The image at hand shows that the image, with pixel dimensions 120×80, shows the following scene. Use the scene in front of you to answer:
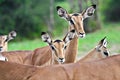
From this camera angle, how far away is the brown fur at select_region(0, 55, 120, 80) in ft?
20.1

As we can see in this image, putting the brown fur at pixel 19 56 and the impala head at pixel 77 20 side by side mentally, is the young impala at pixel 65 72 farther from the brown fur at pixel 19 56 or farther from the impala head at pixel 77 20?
the brown fur at pixel 19 56

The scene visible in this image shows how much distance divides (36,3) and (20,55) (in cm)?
2772

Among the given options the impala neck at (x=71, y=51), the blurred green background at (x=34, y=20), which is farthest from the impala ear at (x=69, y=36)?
the blurred green background at (x=34, y=20)

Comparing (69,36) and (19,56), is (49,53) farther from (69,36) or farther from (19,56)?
(19,56)

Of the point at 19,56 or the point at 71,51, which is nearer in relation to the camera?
the point at 71,51

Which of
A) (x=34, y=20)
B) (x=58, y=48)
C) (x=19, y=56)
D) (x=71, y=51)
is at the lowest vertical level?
(x=34, y=20)

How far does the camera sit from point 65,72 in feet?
20.3

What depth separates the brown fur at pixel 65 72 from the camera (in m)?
6.11

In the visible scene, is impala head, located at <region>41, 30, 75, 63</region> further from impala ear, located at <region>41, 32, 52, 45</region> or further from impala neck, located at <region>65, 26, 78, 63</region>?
impala neck, located at <region>65, 26, 78, 63</region>

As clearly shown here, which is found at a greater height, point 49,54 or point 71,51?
point 71,51

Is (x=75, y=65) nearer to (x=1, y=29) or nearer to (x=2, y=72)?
(x=2, y=72)

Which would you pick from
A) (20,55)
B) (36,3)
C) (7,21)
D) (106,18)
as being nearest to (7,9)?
(7,21)

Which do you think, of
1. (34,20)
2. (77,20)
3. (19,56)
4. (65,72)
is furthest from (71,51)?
(34,20)

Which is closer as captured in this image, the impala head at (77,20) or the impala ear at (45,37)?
the impala ear at (45,37)
